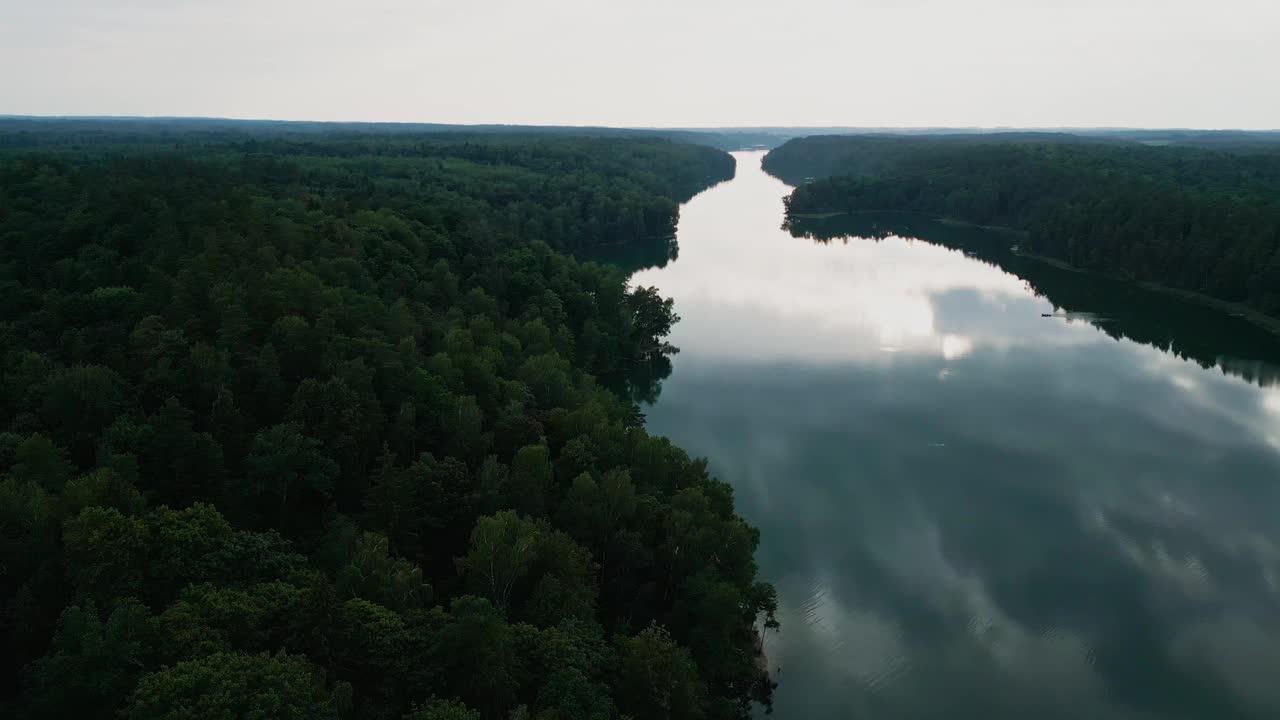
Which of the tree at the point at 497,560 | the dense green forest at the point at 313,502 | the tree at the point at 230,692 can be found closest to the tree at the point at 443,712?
the dense green forest at the point at 313,502

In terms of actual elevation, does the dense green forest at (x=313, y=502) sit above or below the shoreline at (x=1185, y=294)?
above

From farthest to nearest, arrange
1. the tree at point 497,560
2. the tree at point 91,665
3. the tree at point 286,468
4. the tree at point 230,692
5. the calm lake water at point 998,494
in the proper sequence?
1. the calm lake water at point 998,494
2. the tree at point 286,468
3. the tree at point 497,560
4. the tree at point 91,665
5. the tree at point 230,692

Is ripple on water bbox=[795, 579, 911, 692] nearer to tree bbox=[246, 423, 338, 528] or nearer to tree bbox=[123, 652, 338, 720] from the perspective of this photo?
tree bbox=[246, 423, 338, 528]

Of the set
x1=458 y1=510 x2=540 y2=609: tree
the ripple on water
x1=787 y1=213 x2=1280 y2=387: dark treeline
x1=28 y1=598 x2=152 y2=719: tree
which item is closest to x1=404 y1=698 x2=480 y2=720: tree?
x1=458 y1=510 x2=540 y2=609: tree

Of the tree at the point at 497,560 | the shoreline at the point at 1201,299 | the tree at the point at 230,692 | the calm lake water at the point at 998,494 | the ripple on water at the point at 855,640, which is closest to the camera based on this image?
the tree at the point at 230,692

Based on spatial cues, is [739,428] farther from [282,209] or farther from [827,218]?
[827,218]

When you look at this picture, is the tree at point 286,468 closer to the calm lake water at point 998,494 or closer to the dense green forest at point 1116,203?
the calm lake water at point 998,494
